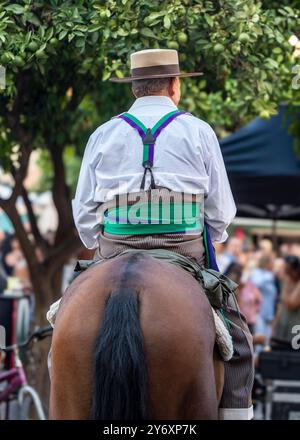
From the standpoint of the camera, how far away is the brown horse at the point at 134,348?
4570 mm

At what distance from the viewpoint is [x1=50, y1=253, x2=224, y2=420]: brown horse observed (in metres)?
4.57

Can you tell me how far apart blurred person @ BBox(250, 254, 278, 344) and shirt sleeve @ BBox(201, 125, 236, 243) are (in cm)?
997

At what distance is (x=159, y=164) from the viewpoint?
5.27 m

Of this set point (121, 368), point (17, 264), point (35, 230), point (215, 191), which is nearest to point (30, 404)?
point (35, 230)

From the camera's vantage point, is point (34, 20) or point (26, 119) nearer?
point (34, 20)

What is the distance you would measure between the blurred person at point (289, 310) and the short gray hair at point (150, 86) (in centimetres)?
630

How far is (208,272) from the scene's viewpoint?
5281mm

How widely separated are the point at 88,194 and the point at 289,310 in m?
6.74

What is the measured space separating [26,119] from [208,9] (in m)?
2.79

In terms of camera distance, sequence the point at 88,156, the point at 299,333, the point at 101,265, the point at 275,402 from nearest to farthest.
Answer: the point at 101,265, the point at 88,156, the point at 299,333, the point at 275,402

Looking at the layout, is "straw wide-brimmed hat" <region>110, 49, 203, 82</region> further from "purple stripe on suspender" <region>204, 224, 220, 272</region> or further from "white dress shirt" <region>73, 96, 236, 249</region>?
"purple stripe on suspender" <region>204, 224, 220, 272</region>

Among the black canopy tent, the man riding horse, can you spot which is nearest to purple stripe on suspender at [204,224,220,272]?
the man riding horse
